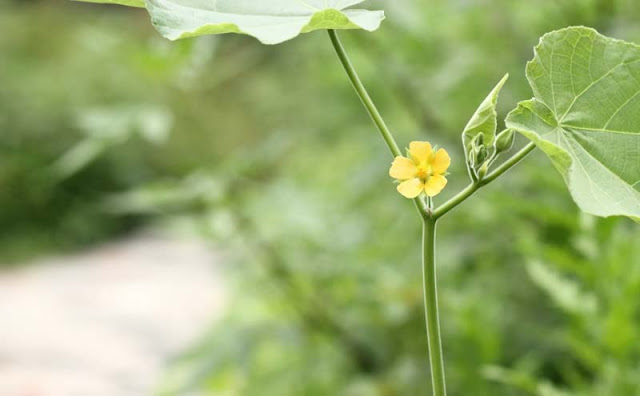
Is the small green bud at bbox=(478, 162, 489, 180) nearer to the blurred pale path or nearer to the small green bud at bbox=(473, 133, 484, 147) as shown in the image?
the small green bud at bbox=(473, 133, 484, 147)

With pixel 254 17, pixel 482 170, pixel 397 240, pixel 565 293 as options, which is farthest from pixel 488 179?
pixel 397 240

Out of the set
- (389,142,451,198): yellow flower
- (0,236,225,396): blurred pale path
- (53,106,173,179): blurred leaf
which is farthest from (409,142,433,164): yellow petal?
(0,236,225,396): blurred pale path

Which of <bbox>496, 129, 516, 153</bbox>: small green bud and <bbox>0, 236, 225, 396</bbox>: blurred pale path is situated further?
<bbox>0, 236, 225, 396</bbox>: blurred pale path

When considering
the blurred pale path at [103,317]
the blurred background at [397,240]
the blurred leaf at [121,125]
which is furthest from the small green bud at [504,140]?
the blurred pale path at [103,317]

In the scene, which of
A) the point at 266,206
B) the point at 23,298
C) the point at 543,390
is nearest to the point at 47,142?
the point at 23,298

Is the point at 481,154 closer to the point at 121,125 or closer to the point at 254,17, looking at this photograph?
the point at 254,17

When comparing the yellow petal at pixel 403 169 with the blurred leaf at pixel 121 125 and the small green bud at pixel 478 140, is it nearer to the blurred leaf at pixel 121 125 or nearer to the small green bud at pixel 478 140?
the small green bud at pixel 478 140

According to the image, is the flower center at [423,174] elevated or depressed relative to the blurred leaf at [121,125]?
depressed

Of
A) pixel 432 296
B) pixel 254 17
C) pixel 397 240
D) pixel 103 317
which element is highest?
pixel 103 317
